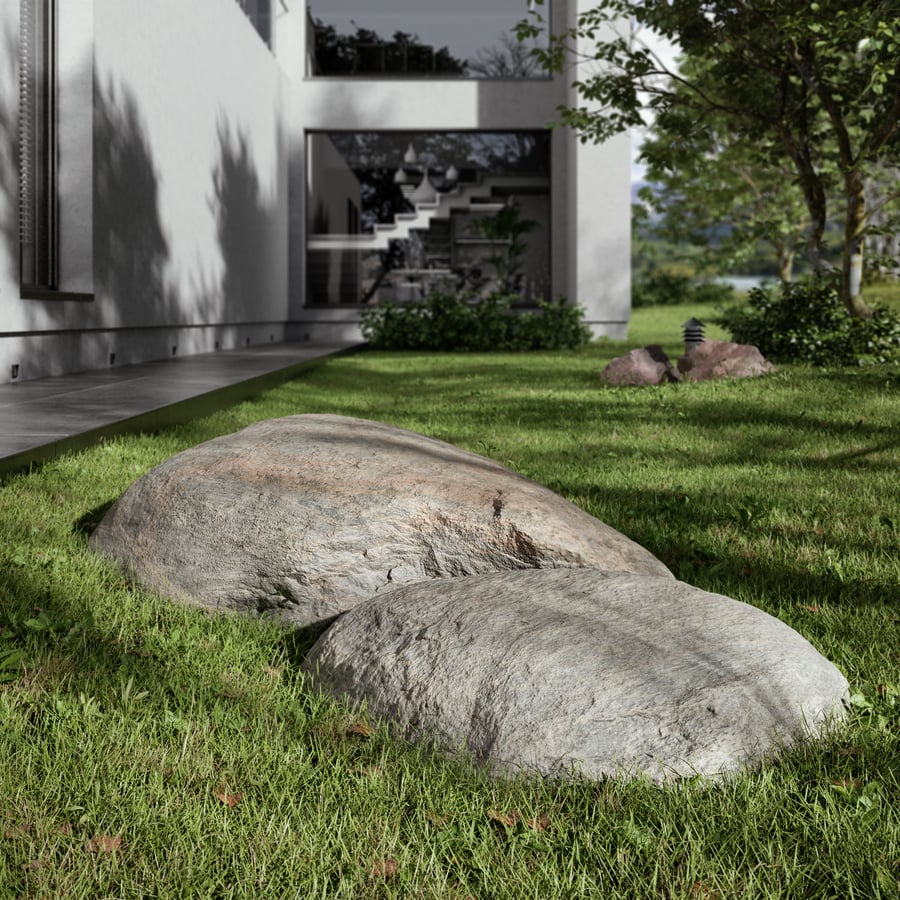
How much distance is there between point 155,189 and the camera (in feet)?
44.5

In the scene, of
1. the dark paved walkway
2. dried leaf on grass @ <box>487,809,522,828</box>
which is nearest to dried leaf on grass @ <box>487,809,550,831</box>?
dried leaf on grass @ <box>487,809,522,828</box>

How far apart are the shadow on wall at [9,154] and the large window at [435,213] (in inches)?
531

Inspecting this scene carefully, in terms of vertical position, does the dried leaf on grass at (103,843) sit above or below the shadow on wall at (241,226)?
below

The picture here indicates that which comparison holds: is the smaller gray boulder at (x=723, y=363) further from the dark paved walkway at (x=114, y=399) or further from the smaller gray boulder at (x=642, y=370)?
the dark paved walkway at (x=114, y=399)

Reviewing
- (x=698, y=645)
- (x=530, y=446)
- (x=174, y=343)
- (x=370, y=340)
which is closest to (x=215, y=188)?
(x=174, y=343)

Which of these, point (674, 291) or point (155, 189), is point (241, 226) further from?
point (674, 291)

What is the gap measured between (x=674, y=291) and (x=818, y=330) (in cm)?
2494

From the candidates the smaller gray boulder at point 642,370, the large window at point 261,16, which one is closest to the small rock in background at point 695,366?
the smaller gray boulder at point 642,370

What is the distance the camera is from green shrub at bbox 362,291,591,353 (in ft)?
63.4

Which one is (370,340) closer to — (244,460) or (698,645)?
(244,460)

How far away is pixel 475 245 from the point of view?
22562 mm

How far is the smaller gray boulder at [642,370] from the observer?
459 inches

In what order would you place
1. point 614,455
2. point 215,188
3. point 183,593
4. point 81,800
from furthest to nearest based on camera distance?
point 215,188
point 614,455
point 183,593
point 81,800

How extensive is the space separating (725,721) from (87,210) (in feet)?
33.8
